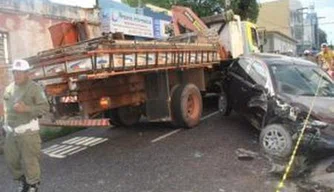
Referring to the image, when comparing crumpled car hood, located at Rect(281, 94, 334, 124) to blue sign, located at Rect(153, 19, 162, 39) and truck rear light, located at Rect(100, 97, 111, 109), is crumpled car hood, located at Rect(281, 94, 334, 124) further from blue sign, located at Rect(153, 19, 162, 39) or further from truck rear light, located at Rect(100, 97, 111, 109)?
→ blue sign, located at Rect(153, 19, 162, 39)

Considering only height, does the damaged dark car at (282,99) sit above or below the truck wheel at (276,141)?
above

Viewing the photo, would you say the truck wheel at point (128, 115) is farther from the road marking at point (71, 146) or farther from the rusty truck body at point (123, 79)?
the road marking at point (71, 146)

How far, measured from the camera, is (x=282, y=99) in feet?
28.8

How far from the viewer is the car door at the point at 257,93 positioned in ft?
31.0

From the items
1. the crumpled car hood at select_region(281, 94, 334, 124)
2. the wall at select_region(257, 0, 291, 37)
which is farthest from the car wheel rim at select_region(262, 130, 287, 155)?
the wall at select_region(257, 0, 291, 37)

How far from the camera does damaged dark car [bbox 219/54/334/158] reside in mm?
7910

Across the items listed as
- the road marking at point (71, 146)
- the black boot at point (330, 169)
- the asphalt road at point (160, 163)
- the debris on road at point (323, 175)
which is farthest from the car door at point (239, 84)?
the black boot at point (330, 169)

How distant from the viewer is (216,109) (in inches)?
562

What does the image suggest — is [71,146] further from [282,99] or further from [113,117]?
[282,99]

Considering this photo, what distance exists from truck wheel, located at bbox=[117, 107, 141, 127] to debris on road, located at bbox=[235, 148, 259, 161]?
10.6 ft

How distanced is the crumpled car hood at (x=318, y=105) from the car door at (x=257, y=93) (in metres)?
0.62

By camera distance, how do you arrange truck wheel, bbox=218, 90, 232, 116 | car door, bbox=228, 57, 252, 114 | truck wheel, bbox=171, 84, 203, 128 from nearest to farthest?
1. car door, bbox=228, 57, 252, 114
2. truck wheel, bbox=171, 84, 203, 128
3. truck wheel, bbox=218, 90, 232, 116

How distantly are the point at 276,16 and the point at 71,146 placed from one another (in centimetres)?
6656

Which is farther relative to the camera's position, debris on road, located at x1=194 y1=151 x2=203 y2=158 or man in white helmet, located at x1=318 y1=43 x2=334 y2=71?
man in white helmet, located at x1=318 y1=43 x2=334 y2=71
